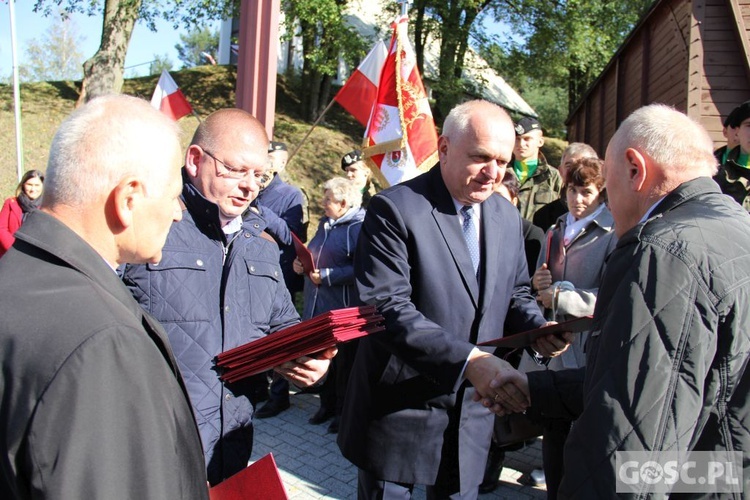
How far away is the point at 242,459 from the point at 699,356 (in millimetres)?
1744

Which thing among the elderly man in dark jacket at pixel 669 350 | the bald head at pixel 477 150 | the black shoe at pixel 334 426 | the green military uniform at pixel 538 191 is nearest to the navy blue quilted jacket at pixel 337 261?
the black shoe at pixel 334 426

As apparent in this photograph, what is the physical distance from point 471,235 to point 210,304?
3.94 feet

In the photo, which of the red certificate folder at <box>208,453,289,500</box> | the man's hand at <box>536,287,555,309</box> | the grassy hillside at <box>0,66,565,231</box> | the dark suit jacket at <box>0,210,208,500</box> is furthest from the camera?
the grassy hillside at <box>0,66,565,231</box>

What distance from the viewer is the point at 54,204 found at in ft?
4.49

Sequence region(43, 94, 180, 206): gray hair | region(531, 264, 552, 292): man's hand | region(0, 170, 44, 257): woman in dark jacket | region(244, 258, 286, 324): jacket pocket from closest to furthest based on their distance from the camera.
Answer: region(43, 94, 180, 206): gray hair → region(244, 258, 286, 324): jacket pocket → region(531, 264, 552, 292): man's hand → region(0, 170, 44, 257): woman in dark jacket

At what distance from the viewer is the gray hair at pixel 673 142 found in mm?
1930

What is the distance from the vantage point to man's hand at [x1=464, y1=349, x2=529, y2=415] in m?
2.46

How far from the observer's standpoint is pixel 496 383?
246cm

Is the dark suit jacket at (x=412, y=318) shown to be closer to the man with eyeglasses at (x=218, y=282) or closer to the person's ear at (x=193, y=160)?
the man with eyeglasses at (x=218, y=282)

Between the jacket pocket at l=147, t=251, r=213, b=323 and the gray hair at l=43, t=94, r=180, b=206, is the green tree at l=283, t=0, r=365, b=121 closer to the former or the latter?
the jacket pocket at l=147, t=251, r=213, b=323

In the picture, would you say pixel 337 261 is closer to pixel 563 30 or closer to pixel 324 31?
pixel 324 31

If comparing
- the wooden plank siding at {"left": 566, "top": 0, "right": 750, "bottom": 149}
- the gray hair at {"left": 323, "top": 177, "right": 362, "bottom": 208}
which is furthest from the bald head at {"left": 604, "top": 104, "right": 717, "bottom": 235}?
the wooden plank siding at {"left": 566, "top": 0, "right": 750, "bottom": 149}

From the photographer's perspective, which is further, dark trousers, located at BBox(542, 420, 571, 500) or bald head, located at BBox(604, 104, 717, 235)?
dark trousers, located at BBox(542, 420, 571, 500)

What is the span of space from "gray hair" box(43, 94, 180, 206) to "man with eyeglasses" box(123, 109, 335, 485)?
97 centimetres
